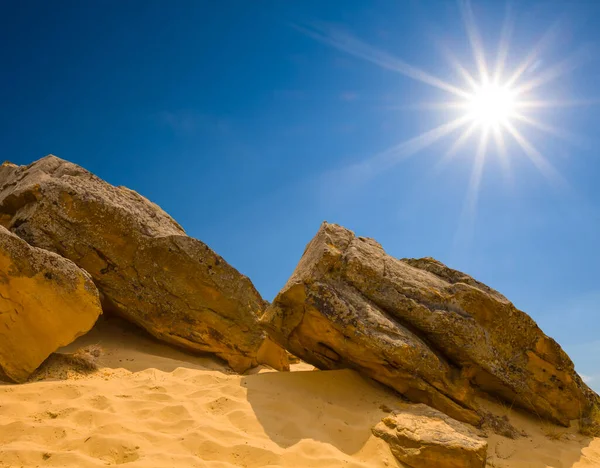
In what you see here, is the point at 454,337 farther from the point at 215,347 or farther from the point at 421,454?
the point at 215,347

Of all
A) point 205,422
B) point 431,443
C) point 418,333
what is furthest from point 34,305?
point 418,333

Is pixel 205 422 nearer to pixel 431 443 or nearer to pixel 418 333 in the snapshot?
pixel 431 443

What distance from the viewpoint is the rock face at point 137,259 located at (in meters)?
6.93

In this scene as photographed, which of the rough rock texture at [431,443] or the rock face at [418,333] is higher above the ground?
the rock face at [418,333]

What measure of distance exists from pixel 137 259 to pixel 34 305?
7.42 ft

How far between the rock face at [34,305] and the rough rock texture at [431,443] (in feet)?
13.4

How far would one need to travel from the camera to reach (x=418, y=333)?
20.2 ft

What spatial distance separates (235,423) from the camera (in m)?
4.49

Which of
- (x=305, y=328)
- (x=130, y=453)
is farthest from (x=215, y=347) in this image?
(x=130, y=453)

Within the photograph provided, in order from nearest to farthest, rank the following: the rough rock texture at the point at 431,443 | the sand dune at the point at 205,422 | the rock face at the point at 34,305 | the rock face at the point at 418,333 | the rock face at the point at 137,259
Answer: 1. the sand dune at the point at 205,422
2. the rough rock texture at the point at 431,443
3. the rock face at the point at 34,305
4. the rock face at the point at 418,333
5. the rock face at the point at 137,259

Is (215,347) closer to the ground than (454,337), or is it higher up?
closer to the ground

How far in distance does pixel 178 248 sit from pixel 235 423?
12.6ft

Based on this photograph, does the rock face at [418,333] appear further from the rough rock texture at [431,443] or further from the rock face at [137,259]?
the rock face at [137,259]

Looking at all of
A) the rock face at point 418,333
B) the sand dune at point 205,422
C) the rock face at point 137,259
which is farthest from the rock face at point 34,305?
the rock face at point 418,333
